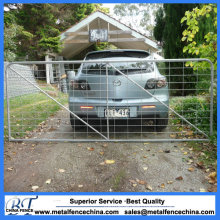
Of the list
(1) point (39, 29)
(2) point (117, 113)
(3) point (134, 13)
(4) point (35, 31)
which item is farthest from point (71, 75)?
(3) point (134, 13)

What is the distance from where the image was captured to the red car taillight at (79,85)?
3.70 metres

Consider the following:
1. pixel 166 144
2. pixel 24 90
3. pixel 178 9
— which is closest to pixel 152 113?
pixel 166 144

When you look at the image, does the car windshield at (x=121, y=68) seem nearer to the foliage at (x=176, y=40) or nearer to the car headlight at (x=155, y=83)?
the car headlight at (x=155, y=83)

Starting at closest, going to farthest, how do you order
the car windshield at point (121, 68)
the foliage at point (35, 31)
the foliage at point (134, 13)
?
the car windshield at point (121, 68), the foliage at point (35, 31), the foliage at point (134, 13)

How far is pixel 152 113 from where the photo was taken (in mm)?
3596

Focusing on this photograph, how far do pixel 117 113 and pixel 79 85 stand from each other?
2.78 feet

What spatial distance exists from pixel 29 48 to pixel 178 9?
9.47 meters

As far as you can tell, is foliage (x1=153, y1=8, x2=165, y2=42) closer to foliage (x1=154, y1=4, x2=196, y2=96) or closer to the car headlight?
foliage (x1=154, y1=4, x2=196, y2=96)

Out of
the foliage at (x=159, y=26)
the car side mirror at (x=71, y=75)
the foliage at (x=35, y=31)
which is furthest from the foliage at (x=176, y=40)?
the foliage at (x=35, y=31)

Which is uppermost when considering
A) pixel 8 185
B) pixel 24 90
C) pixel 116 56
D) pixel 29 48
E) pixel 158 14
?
pixel 158 14

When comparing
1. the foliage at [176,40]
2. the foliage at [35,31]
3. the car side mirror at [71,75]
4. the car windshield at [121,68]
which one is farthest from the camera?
the foliage at [35,31]

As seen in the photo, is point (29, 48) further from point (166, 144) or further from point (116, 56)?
point (166, 144)

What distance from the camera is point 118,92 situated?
3.65 metres

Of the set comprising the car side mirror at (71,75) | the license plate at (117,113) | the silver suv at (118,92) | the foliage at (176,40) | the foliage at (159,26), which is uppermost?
the foliage at (159,26)
